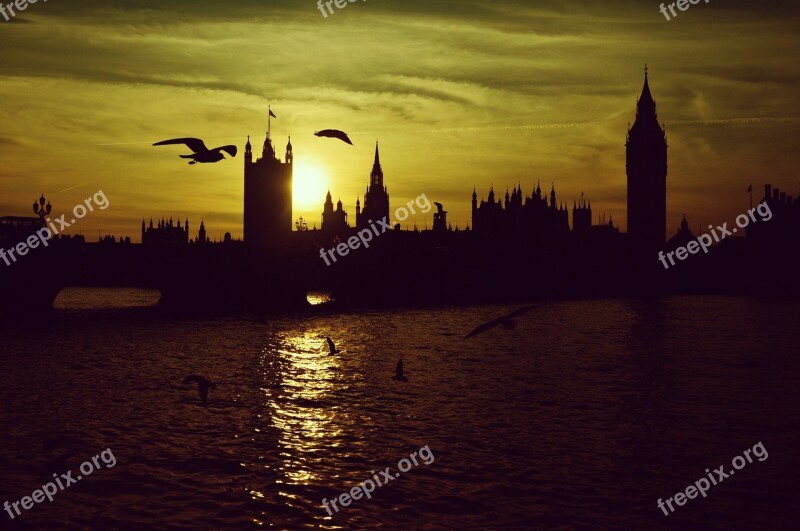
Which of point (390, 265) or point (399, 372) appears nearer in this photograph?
point (399, 372)

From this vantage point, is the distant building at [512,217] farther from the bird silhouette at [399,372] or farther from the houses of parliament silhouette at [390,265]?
the bird silhouette at [399,372]

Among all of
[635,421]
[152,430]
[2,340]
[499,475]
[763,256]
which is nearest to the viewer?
[499,475]

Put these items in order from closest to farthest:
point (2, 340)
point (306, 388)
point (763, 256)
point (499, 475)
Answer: point (499, 475) → point (306, 388) → point (2, 340) → point (763, 256)

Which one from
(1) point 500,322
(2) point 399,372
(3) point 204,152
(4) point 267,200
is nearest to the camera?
(3) point 204,152

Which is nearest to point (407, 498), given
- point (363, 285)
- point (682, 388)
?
point (682, 388)

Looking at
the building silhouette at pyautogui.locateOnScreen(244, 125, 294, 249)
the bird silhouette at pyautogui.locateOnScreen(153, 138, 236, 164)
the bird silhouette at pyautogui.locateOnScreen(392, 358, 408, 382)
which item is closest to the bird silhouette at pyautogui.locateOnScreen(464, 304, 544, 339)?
the bird silhouette at pyautogui.locateOnScreen(392, 358, 408, 382)

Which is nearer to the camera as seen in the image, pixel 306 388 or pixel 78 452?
pixel 78 452

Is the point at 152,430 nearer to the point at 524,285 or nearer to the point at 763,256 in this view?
the point at 524,285

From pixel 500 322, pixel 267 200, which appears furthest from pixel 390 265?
pixel 500 322

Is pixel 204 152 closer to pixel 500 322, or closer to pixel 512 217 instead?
pixel 500 322
